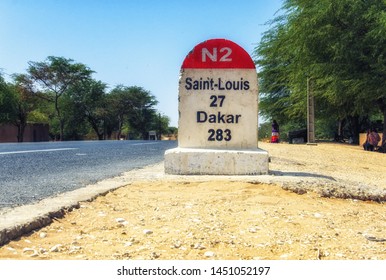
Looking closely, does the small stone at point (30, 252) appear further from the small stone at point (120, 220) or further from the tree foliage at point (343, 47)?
→ the tree foliage at point (343, 47)

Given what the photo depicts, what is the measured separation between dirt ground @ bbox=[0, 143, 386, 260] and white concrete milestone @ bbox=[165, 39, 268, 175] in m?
1.49

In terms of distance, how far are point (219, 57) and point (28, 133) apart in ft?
142

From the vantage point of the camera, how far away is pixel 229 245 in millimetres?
2836

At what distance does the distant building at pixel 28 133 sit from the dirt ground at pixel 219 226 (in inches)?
1654

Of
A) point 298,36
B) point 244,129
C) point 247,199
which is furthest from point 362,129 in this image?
point 247,199

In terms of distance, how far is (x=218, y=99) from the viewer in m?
6.49

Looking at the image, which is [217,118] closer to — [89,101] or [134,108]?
[89,101]

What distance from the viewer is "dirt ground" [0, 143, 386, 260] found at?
2695 mm

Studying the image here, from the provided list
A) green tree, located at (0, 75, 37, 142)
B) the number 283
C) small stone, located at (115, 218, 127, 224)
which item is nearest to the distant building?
green tree, located at (0, 75, 37, 142)

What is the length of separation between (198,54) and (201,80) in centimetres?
38

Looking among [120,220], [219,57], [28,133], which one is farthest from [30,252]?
[28,133]

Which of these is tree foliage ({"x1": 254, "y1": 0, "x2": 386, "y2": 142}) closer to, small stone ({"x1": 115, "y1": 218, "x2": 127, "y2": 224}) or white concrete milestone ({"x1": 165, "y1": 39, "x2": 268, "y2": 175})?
white concrete milestone ({"x1": 165, "y1": 39, "x2": 268, "y2": 175})

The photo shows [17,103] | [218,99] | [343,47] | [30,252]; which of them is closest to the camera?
[30,252]
